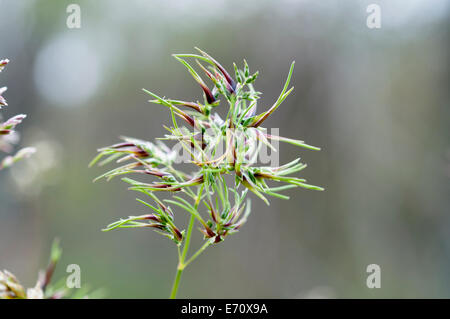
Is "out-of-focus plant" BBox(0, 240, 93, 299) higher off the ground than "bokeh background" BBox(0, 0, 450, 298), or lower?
lower

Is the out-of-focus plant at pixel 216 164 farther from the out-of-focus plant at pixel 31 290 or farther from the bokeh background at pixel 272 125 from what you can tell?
the bokeh background at pixel 272 125

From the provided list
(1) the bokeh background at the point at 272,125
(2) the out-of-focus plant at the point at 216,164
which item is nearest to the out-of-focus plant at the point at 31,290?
(2) the out-of-focus plant at the point at 216,164

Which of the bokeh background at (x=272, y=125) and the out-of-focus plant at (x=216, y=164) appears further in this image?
the bokeh background at (x=272, y=125)

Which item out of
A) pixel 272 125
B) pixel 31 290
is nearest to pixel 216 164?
pixel 31 290

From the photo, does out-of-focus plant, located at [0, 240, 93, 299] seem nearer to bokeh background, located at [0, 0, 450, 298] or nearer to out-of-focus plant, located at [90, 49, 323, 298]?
out-of-focus plant, located at [90, 49, 323, 298]

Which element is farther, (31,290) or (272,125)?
(272,125)

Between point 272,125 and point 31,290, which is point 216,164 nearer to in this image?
point 31,290

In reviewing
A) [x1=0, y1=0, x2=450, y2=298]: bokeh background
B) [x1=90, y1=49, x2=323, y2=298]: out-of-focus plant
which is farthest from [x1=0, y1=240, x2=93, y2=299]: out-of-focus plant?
[x1=0, y1=0, x2=450, y2=298]: bokeh background

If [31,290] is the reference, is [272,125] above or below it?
above

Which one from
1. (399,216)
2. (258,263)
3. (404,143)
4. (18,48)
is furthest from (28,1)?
(399,216)
